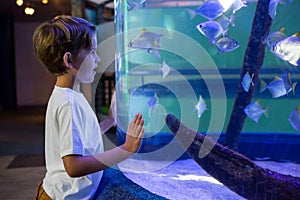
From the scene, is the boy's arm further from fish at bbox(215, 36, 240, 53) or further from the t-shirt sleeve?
fish at bbox(215, 36, 240, 53)

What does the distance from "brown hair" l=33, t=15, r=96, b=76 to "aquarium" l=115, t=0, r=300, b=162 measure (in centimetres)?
140

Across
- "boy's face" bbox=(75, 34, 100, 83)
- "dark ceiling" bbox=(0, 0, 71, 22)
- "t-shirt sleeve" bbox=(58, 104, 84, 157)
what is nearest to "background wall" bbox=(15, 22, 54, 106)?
"dark ceiling" bbox=(0, 0, 71, 22)

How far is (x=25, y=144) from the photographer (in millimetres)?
6188

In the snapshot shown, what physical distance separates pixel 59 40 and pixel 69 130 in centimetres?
26

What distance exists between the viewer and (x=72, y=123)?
104 centimetres

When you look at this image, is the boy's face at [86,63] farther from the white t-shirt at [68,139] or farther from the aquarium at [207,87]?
the aquarium at [207,87]

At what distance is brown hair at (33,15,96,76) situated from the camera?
1070 millimetres

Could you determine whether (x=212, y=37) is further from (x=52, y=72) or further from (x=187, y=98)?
(x=52, y=72)

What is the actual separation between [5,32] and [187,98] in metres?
10.5

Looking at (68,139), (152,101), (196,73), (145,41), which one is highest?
(68,139)

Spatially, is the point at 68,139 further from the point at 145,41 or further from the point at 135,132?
the point at 145,41

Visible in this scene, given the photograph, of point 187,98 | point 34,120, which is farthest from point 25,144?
point 187,98

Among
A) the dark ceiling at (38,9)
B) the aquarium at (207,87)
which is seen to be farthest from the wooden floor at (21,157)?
the dark ceiling at (38,9)

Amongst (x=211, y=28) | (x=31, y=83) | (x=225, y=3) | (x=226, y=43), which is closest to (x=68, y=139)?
(x=211, y=28)
